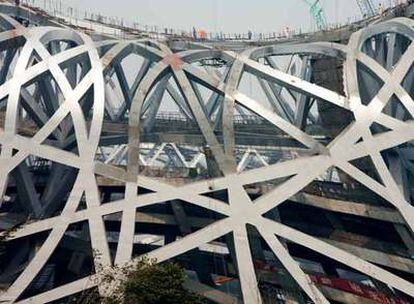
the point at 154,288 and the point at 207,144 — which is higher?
the point at 207,144

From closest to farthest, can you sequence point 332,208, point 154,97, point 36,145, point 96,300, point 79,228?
1. point 96,300
2. point 36,145
3. point 332,208
4. point 79,228
5. point 154,97

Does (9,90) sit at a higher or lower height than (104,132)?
lower

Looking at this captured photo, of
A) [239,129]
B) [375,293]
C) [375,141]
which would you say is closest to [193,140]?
[239,129]

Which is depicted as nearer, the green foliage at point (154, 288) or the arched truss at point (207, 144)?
the green foliage at point (154, 288)

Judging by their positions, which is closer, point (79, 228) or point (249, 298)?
point (249, 298)

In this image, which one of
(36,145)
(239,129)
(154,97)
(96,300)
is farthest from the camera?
(239,129)

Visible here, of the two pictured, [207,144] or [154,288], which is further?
[207,144]

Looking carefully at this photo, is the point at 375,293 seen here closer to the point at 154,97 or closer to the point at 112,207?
the point at 112,207

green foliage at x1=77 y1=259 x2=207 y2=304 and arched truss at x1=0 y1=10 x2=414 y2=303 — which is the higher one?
arched truss at x1=0 y1=10 x2=414 y2=303

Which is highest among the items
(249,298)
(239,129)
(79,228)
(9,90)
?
(239,129)

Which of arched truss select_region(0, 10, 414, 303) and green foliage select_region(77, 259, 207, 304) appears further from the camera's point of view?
arched truss select_region(0, 10, 414, 303)

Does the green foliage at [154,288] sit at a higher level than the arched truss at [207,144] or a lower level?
lower
